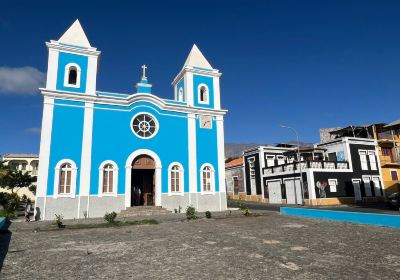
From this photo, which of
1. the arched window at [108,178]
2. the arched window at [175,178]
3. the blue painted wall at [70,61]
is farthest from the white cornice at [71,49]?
the arched window at [175,178]

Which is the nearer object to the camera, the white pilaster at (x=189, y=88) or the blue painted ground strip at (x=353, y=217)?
the blue painted ground strip at (x=353, y=217)

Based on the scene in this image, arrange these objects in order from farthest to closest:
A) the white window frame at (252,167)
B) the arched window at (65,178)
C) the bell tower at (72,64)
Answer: the white window frame at (252,167)
the bell tower at (72,64)
the arched window at (65,178)

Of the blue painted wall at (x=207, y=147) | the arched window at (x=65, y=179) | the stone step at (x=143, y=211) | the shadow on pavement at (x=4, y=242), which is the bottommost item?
the shadow on pavement at (x=4, y=242)

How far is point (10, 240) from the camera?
11.0m

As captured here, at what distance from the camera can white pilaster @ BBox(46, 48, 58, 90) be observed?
67.1 ft

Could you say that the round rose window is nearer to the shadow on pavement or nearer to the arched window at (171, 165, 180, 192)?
the arched window at (171, 165, 180, 192)

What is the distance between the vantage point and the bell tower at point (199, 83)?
25.3 m

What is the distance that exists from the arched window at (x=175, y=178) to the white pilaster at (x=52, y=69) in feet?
34.6

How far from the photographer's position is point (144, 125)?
2289cm

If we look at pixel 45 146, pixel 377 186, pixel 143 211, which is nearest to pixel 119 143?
pixel 45 146

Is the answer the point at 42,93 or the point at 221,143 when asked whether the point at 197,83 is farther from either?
the point at 42,93

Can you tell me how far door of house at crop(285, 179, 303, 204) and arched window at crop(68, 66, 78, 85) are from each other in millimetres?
23750

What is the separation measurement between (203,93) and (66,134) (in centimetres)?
1215

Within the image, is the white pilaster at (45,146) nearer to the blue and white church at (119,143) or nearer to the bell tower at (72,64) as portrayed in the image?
the blue and white church at (119,143)
